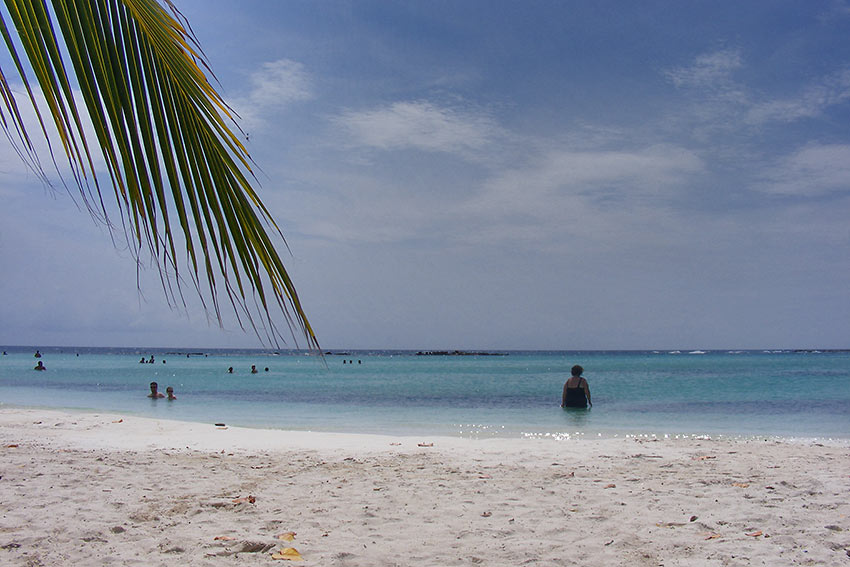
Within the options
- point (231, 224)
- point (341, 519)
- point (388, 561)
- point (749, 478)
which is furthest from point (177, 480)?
point (231, 224)

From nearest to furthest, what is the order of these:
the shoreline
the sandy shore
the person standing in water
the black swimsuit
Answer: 1. the sandy shore
2. the shoreline
3. the person standing in water
4. the black swimsuit

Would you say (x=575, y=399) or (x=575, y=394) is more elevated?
(x=575, y=394)

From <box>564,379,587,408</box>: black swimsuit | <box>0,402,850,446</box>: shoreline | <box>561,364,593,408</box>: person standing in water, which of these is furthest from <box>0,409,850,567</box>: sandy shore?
<box>564,379,587,408</box>: black swimsuit

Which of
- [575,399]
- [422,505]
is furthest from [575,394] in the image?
[422,505]

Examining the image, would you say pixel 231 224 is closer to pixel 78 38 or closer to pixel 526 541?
pixel 78 38

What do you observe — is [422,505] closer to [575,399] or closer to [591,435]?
[591,435]

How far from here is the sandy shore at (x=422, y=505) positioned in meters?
4.62

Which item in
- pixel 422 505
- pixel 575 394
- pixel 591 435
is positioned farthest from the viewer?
pixel 575 394

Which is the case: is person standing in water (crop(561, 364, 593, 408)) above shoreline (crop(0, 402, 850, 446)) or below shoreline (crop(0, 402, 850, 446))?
above

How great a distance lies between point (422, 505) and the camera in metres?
5.97

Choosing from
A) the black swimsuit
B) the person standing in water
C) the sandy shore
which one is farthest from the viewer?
the black swimsuit

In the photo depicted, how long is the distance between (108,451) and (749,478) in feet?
26.9

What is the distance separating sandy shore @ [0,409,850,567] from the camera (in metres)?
4.62

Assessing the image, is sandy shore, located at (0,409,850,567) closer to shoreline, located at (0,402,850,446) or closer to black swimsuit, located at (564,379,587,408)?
shoreline, located at (0,402,850,446)
